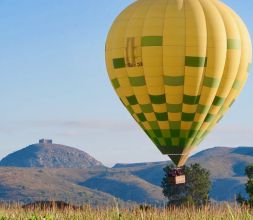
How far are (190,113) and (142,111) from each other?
13.0 ft

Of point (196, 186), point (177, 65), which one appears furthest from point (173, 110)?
point (196, 186)

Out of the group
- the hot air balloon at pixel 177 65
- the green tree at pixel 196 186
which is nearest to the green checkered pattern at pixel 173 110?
the hot air balloon at pixel 177 65

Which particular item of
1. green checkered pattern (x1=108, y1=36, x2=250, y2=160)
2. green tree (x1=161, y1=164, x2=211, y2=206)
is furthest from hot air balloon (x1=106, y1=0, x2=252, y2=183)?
green tree (x1=161, y1=164, x2=211, y2=206)

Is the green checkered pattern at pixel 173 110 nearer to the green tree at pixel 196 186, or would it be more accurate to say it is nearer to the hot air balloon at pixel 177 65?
the hot air balloon at pixel 177 65

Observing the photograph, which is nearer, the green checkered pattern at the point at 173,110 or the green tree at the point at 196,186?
the green checkered pattern at the point at 173,110

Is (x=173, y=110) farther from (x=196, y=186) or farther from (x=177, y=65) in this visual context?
→ (x=196, y=186)

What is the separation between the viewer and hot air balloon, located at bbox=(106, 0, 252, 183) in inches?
1996

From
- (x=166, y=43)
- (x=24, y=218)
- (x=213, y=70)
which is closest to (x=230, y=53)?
(x=213, y=70)

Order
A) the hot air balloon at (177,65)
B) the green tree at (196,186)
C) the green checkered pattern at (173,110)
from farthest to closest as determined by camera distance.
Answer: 1. the green tree at (196,186)
2. the green checkered pattern at (173,110)
3. the hot air balloon at (177,65)

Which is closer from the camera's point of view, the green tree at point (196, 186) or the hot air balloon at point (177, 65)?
the hot air balloon at point (177, 65)

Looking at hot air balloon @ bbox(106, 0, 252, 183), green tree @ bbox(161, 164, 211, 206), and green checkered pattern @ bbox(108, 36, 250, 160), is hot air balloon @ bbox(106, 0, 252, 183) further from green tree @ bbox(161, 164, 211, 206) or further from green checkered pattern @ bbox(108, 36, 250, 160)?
green tree @ bbox(161, 164, 211, 206)

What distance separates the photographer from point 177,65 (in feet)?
166

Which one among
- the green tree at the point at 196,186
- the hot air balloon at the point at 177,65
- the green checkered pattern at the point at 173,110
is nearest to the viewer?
the hot air balloon at the point at 177,65

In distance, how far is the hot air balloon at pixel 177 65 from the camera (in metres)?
50.7
